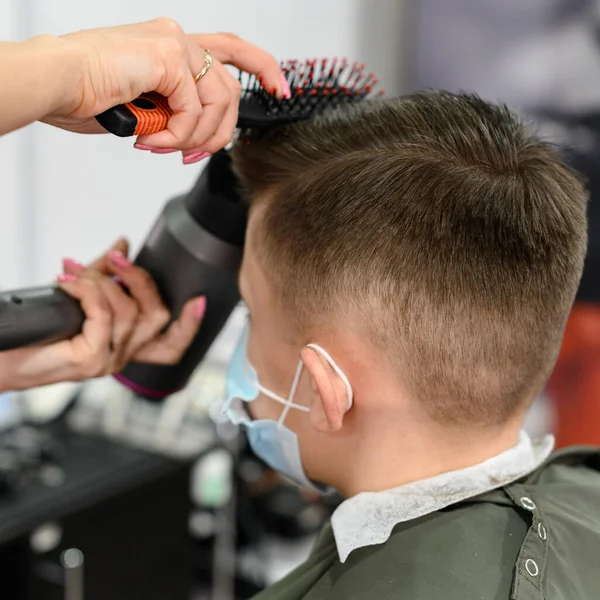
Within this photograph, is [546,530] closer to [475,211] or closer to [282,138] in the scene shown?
[475,211]

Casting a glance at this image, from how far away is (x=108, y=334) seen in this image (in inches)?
41.8

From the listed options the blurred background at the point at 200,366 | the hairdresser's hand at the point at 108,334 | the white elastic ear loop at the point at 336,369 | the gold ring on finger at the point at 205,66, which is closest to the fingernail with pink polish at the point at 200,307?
the hairdresser's hand at the point at 108,334

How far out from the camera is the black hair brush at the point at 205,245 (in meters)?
0.95

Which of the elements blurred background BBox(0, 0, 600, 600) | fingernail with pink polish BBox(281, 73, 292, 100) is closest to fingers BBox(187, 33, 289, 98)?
fingernail with pink polish BBox(281, 73, 292, 100)

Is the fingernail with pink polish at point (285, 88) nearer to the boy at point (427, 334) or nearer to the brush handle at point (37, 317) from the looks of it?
the boy at point (427, 334)

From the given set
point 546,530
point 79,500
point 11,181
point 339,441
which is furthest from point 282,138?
point 79,500

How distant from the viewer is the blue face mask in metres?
1.01

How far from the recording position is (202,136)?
80cm

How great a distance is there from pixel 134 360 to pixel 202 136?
18.2 inches

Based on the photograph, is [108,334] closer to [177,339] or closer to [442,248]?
[177,339]

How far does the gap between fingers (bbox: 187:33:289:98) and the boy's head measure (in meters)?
0.09

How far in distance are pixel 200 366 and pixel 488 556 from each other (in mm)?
1066

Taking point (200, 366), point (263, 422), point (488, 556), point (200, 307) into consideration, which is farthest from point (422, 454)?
point (200, 366)

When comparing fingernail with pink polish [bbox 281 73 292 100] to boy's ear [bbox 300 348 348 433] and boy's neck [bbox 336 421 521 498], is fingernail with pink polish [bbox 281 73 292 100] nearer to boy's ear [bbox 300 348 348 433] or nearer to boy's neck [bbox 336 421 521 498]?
boy's ear [bbox 300 348 348 433]
